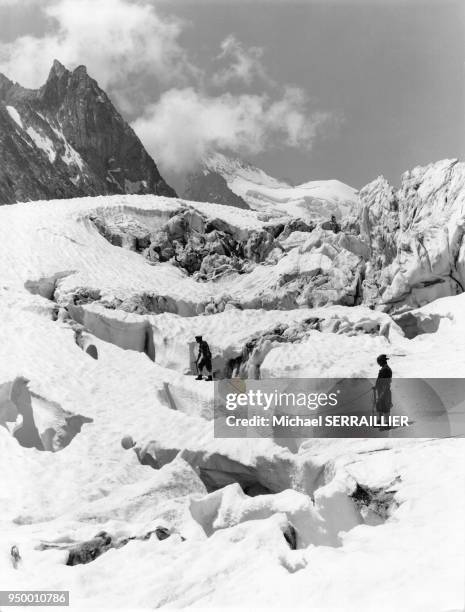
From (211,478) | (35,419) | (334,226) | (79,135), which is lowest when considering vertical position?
(211,478)

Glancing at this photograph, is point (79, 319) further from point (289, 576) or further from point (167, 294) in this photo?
point (289, 576)

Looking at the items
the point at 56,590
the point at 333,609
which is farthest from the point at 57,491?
the point at 333,609

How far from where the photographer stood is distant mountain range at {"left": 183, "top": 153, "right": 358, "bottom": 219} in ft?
250

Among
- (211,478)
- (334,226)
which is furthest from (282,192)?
(211,478)

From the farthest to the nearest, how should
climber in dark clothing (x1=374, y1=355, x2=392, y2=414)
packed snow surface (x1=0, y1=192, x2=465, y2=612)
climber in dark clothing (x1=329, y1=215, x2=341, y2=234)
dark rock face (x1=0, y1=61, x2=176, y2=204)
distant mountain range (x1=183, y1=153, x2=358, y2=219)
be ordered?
1. dark rock face (x1=0, y1=61, x2=176, y2=204)
2. distant mountain range (x1=183, y1=153, x2=358, y2=219)
3. climber in dark clothing (x1=329, y1=215, x2=341, y2=234)
4. climber in dark clothing (x1=374, y1=355, x2=392, y2=414)
5. packed snow surface (x1=0, y1=192, x2=465, y2=612)

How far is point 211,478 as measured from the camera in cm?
846

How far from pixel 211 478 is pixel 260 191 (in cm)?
10377

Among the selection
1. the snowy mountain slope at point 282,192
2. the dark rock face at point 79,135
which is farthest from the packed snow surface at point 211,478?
the dark rock face at point 79,135

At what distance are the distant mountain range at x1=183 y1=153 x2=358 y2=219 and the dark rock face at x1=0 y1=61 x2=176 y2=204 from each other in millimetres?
13703

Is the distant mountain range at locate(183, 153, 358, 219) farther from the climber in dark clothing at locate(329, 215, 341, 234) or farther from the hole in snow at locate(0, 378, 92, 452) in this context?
the hole in snow at locate(0, 378, 92, 452)

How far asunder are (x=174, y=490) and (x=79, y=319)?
24.8 feet

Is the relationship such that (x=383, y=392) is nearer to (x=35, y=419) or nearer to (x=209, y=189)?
(x=35, y=419)

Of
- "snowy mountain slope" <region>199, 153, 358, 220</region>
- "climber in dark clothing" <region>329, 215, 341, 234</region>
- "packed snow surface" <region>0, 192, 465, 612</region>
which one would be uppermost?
"snowy mountain slope" <region>199, 153, 358, 220</region>

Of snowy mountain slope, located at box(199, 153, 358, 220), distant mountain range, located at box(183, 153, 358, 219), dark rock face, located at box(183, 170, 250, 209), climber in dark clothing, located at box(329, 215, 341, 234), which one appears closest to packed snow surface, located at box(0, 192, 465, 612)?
climber in dark clothing, located at box(329, 215, 341, 234)
